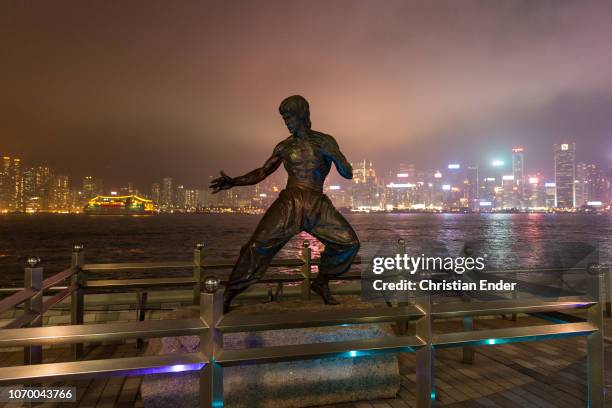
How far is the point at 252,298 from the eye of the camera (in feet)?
28.6

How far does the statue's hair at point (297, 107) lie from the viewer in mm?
4438

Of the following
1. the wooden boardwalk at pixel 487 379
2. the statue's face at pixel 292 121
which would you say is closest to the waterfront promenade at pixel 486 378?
the wooden boardwalk at pixel 487 379

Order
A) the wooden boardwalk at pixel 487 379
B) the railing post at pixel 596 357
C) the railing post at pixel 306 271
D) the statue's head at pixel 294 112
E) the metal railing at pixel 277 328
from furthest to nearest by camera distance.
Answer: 1. the railing post at pixel 306 271
2. the statue's head at pixel 294 112
3. the wooden boardwalk at pixel 487 379
4. the railing post at pixel 596 357
5. the metal railing at pixel 277 328

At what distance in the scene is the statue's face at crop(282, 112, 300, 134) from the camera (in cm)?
443

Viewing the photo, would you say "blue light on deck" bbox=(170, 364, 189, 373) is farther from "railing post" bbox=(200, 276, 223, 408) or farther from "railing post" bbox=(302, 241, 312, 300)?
"railing post" bbox=(302, 241, 312, 300)

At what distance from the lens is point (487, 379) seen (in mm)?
4344

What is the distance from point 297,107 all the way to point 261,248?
64.2 inches

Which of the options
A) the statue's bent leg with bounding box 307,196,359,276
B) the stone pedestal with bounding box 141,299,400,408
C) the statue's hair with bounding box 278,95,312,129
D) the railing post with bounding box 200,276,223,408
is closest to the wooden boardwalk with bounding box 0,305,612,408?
the stone pedestal with bounding box 141,299,400,408

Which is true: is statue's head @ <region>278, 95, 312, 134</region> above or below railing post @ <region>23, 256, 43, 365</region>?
above

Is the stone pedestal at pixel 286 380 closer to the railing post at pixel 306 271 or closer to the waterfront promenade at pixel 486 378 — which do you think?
the waterfront promenade at pixel 486 378

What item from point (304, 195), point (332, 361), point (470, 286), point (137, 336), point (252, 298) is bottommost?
point (252, 298)

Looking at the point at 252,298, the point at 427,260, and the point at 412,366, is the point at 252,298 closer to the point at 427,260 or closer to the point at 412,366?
the point at 412,366

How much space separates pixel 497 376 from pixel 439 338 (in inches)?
96.1

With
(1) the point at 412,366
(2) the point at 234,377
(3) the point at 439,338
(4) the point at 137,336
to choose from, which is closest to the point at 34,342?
(4) the point at 137,336
